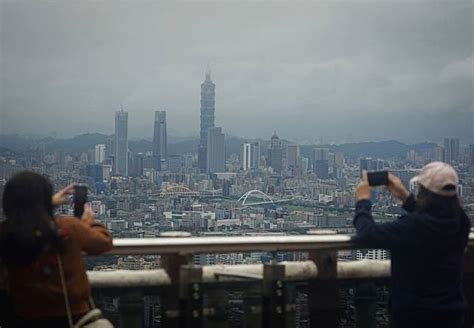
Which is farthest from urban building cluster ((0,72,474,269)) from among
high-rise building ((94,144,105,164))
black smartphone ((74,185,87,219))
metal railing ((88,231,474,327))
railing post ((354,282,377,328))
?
black smartphone ((74,185,87,219))

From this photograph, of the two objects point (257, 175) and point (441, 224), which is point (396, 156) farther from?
point (441, 224)

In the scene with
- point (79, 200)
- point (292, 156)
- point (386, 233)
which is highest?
point (292, 156)

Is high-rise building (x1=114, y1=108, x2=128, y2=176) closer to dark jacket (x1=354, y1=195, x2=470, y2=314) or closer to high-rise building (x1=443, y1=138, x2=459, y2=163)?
high-rise building (x1=443, y1=138, x2=459, y2=163)

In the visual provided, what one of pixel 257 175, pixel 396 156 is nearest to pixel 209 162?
pixel 257 175

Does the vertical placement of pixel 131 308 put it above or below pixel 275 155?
below

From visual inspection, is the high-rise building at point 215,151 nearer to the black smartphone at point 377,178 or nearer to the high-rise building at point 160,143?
the high-rise building at point 160,143

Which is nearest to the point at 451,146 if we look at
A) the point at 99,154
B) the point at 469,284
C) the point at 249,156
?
the point at 99,154

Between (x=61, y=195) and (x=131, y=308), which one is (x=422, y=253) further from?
(x=61, y=195)

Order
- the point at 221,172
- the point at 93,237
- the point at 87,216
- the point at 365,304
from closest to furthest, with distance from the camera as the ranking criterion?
the point at 93,237 < the point at 87,216 < the point at 365,304 < the point at 221,172
